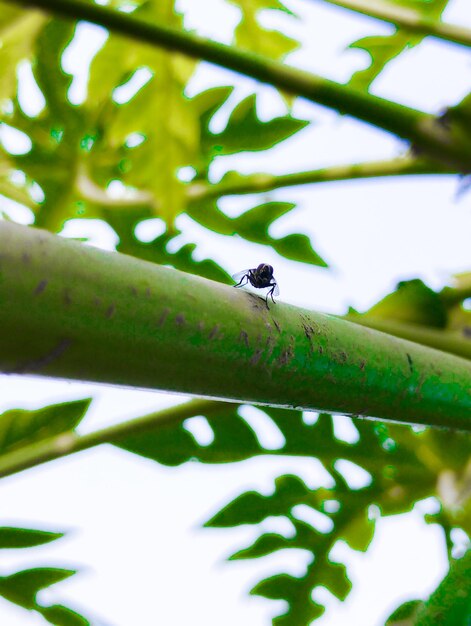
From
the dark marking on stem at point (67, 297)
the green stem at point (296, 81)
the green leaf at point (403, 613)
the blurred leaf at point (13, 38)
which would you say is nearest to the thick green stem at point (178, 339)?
the dark marking on stem at point (67, 297)

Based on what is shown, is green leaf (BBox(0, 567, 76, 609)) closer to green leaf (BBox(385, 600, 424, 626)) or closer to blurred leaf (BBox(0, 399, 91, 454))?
blurred leaf (BBox(0, 399, 91, 454))

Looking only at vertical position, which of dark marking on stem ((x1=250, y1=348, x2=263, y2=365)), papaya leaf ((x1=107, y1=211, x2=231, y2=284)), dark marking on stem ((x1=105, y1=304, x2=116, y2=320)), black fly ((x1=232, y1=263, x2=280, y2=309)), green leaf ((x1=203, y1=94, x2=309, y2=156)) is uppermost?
green leaf ((x1=203, y1=94, x2=309, y2=156))

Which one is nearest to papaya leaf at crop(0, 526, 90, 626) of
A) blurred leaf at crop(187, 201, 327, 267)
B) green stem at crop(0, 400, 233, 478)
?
green stem at crop(0, 400, 233, 478)

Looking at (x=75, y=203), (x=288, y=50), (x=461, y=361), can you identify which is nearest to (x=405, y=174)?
(x=288, y=50)

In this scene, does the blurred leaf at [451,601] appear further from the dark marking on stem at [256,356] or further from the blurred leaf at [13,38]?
the blurred leaf at [13,38]

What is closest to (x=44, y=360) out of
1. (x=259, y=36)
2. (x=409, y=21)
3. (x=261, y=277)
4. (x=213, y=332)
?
(x=213, y=332)
